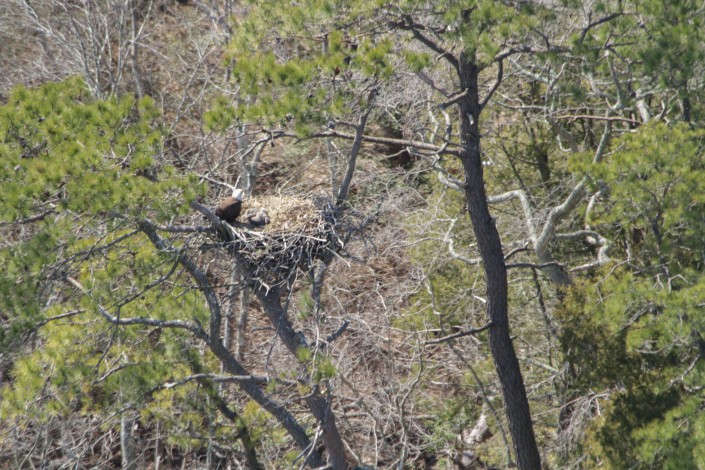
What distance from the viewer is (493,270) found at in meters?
7.75

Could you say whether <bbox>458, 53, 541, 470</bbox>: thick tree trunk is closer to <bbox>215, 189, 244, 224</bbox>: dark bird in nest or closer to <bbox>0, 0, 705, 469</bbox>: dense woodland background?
<bbox>0, 0, 705, 469</bbox>: dense woodland background

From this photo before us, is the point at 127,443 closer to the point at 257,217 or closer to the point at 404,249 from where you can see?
the point at 404,249

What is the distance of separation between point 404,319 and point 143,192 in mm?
6921

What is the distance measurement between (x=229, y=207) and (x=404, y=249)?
277 inches

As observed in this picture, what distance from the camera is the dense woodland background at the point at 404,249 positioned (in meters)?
5.93

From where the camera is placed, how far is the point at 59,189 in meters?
5.51

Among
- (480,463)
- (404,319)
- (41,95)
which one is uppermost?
(41,95)

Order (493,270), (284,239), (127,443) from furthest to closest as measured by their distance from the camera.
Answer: (127,443)
(493,270)
(284,239)

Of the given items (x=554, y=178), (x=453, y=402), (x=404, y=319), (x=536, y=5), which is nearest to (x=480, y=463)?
(x=453, y=402)

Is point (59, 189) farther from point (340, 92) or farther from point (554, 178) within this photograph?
point (554, 178)

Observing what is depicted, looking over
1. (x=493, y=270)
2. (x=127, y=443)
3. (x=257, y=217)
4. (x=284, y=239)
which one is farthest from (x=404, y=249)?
(x=284, y=239)

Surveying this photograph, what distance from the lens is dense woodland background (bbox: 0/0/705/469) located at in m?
5.93

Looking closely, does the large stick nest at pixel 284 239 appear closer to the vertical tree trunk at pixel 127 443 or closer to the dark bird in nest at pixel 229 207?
the dark bird in nest at pixel 229 207

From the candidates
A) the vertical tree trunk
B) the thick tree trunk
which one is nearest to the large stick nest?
the thick tree trunk
